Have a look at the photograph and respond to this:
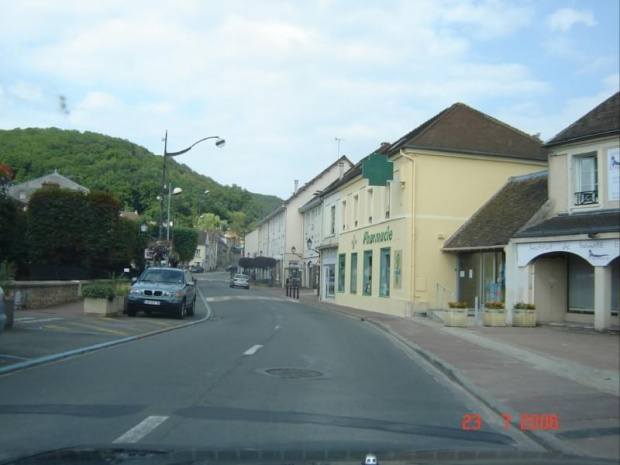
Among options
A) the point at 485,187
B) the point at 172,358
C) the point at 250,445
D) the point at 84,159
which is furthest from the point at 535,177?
the point at 84,159

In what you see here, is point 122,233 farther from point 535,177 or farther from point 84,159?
point 535,177

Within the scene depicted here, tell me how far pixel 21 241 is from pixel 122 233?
7165 millimetres

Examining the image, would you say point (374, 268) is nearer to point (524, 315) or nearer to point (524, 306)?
point (524, 306)

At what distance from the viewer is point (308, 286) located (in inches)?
2630

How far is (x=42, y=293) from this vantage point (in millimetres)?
23844

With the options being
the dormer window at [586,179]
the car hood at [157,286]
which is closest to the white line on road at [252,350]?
the car hood at [157,286]

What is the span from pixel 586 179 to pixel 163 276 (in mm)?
14500

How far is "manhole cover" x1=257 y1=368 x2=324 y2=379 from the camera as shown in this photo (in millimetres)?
10323

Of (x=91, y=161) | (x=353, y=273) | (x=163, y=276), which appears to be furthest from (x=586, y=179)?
(x=91, y=161)

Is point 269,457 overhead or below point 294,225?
below

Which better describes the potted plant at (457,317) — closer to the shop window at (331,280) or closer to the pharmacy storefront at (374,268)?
the pharmacy storefront at (374,268)

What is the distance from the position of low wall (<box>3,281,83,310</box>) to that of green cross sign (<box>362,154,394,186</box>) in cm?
1381

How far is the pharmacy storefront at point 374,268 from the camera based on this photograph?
2864 cm

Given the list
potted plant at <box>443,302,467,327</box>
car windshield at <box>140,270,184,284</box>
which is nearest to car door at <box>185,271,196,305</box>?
car windshield at <box>140,270,184,284</box>
